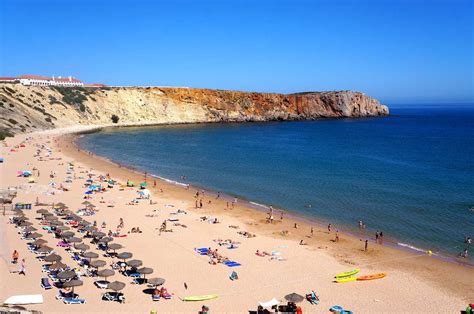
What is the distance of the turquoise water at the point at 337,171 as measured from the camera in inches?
1241

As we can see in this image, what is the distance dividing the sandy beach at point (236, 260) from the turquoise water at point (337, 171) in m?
3.85

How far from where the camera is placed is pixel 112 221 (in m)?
28.8

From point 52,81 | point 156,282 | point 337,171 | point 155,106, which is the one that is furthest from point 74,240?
point 52,81

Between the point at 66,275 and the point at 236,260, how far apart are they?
8616mm

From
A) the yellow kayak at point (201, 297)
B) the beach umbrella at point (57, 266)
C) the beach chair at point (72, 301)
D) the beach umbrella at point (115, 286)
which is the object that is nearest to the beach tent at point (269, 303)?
the yellow kayak at point (201, 297)

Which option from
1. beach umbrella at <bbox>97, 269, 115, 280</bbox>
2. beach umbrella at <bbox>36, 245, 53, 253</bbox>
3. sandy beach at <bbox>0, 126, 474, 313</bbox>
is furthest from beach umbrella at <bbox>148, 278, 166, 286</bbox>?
beach umbrella at <bbox>36, 245, 53, 253</bbox>

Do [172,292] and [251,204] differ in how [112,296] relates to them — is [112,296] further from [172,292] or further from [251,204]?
[251,204]

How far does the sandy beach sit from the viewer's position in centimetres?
1780

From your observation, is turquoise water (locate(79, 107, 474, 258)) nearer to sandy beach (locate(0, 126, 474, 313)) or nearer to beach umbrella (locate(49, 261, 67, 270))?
sandy beach (locate(0, 126, 474, 313))

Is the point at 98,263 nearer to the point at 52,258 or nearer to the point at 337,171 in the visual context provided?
the point at 52,258

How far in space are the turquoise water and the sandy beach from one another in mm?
3852

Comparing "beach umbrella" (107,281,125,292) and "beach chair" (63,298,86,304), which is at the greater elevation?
"beach umbrella" (107,281,125,292)

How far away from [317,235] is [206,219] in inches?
314

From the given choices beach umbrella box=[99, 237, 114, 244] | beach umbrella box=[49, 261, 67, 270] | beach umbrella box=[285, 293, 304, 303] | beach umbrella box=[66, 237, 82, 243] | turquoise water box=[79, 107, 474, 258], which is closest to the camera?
beach umbrella box=[285, 293, 304, 303]
